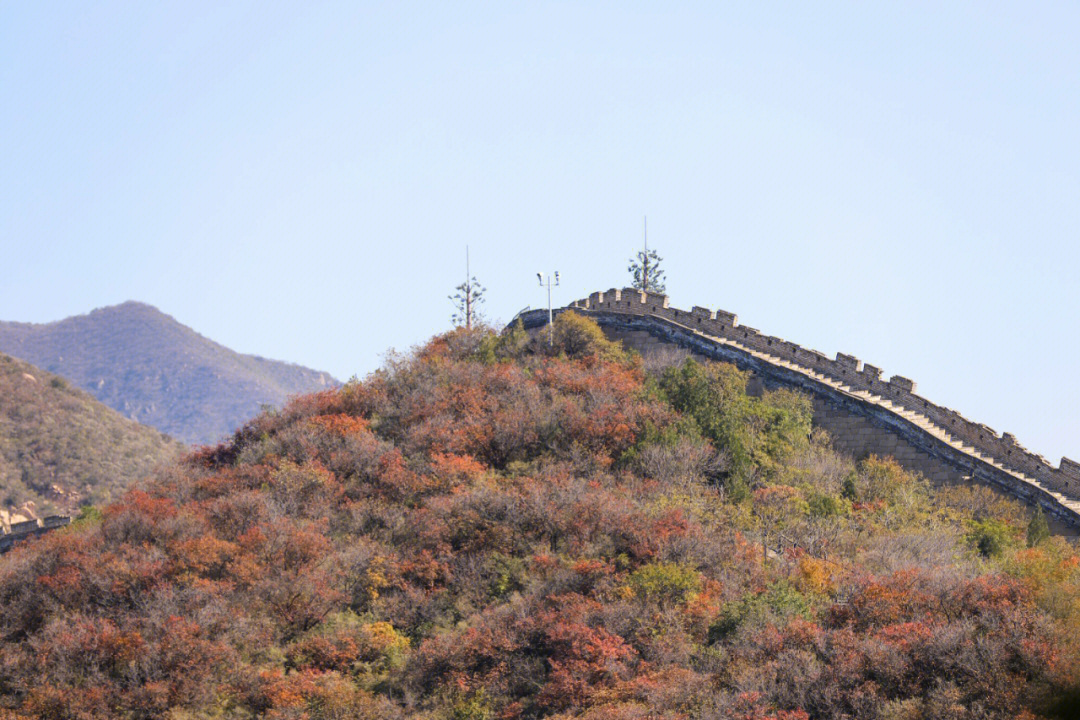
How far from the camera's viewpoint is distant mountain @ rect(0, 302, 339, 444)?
150m

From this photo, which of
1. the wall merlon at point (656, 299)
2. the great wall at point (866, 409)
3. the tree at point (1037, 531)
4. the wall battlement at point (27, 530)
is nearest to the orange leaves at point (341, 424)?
the great wall at point (866, 409)

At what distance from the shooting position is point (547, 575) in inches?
971

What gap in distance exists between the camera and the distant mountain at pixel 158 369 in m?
150

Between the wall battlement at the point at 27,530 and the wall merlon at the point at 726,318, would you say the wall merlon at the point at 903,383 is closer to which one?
the wall merlon at the point at 726,318

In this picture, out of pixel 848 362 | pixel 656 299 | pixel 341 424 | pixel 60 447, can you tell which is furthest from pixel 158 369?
pixel 848 362

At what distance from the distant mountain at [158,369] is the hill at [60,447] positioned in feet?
230

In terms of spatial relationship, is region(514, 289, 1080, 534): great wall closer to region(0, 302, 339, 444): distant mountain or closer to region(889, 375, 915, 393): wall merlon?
region(889, 375, 915, 393): wall merlon

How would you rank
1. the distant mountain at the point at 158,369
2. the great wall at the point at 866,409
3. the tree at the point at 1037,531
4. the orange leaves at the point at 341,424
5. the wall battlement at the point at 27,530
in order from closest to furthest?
the tree at the point at 1037,531, the great wall at the point at 866,409, the orange leaves at the point at 341,424, the wall battlement at the point at 27,530, the distant mountain at the point at 158,369

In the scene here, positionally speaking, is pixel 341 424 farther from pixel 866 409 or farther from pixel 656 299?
pixel 866 409

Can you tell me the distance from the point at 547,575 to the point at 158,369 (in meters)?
141

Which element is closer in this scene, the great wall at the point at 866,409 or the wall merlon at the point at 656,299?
→ the great wall at the point at 866,409

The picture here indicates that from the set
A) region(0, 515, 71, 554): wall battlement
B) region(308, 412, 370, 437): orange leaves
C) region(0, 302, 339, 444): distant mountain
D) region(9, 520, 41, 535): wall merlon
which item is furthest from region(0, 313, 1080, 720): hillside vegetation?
region(0, 302, 339, 444): distant mountain

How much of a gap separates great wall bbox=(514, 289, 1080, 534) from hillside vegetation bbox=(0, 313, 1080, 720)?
0.66 meters

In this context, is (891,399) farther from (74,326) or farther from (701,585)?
(74,326)
